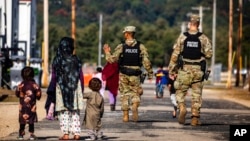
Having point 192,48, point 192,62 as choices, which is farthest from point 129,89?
point 192,48

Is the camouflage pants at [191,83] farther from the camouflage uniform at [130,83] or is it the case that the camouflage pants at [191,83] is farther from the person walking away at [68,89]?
the person walking away at [68,89]

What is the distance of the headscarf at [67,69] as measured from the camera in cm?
1686

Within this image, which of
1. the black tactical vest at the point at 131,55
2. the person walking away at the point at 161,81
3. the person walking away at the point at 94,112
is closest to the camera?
the person walking away at the point at 94,112

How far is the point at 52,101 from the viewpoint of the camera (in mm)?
17000

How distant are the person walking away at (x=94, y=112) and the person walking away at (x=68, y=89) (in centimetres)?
37

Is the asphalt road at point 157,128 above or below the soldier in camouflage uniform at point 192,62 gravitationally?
below

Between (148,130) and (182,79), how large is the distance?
1825mm

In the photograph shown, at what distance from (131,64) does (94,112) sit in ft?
14.6

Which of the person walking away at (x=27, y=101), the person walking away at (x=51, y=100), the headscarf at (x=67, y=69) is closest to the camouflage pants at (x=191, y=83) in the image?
the headscarf at (x=67, y=69)

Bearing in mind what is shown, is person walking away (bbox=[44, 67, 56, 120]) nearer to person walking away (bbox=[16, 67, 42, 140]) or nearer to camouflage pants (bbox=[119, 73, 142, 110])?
person walking away (bbox=[16, 67, 42, 140])

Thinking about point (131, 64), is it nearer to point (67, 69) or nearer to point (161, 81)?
point (67, 69)

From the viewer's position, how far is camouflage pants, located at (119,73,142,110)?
21.7 meters

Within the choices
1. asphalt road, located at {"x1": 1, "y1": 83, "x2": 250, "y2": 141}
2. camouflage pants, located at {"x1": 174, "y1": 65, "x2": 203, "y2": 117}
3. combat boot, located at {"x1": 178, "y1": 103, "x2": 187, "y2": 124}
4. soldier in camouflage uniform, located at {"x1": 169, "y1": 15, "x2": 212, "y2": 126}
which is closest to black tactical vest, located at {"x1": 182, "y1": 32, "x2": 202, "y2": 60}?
soldier in camouflage uniform, located at {"x1": 169, "y1": 15, "x2": 212, "y2": 126}

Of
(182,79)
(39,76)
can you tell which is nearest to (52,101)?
(182,79)
